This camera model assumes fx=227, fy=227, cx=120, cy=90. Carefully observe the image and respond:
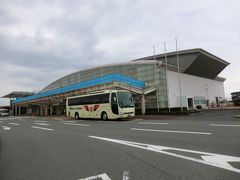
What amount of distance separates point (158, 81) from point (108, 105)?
1910 centimetres

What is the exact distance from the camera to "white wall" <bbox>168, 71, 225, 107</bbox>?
139ft

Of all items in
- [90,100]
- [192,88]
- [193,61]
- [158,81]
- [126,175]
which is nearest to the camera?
[126,175]

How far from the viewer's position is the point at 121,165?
541cm

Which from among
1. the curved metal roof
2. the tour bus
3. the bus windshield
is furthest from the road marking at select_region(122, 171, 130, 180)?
the curved metal roof

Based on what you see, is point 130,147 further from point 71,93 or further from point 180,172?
point 71,93

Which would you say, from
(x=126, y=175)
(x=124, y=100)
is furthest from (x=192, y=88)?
(x=126, y=175)

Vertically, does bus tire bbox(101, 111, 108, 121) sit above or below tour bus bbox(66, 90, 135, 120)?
below

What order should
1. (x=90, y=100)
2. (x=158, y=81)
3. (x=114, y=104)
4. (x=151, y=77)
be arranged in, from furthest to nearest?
(x=151, y=77), (x=158, y=81), (x=90, y=100), (x=114, y=104)

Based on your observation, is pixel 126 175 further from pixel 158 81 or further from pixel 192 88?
pixel 192 88

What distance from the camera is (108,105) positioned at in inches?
907

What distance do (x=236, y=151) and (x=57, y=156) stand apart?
5.15m

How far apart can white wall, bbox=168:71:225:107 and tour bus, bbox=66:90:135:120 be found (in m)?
19.5

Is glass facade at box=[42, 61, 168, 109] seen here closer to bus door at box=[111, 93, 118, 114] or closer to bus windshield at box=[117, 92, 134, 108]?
bus windshield at box=[117, 92, 134, 108]

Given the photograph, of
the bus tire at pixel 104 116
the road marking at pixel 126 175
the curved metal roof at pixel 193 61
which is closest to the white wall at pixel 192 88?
the curved metal roof at pixel 193 61
